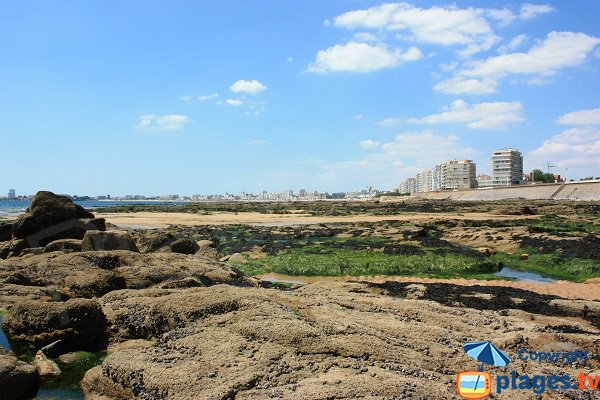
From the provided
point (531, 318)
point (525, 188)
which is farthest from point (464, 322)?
point (525, 188)

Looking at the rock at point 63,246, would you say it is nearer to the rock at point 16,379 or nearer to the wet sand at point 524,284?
Answer: the wet sand at point 524,284

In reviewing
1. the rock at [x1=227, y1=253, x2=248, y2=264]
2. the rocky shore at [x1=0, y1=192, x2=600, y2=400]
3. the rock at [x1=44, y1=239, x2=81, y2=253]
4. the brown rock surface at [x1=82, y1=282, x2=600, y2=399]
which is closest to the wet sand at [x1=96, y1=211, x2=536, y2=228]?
the rock at [x1=227, y1=253, x2=248, y2=264]

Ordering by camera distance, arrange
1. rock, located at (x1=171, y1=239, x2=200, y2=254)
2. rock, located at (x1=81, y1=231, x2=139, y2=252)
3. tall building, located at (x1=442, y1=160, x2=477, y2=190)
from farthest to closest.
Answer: tall building, located at (x1=442, y1=160, x2=477, y2=190)
rock, located at (x1=171, y1=239, x2=200, y2=254)
rock, located at (x1=81, y1=231, x2=139, y2=252)

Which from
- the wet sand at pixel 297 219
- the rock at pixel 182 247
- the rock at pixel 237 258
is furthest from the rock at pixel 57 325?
the wet sand at pixel 297 219

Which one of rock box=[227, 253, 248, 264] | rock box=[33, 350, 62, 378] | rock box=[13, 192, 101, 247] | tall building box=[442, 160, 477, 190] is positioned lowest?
rock box=[227, 253, 248, 264]

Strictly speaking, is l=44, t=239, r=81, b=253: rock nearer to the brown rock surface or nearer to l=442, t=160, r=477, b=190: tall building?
the brown rock surface

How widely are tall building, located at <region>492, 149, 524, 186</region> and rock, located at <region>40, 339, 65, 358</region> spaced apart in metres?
181

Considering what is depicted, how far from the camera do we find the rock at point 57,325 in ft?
30.9

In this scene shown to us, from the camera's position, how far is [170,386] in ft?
22.9

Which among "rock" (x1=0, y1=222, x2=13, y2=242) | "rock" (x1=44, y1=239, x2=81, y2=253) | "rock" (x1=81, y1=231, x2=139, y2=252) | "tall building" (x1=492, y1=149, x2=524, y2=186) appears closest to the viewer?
"rock" (x1=44, y1=239, x2=81, y2=253)

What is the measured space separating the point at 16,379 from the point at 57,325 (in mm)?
2163

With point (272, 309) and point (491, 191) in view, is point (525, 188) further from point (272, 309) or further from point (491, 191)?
point (272, 309)

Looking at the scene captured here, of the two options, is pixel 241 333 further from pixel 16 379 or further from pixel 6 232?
pixel 6 232

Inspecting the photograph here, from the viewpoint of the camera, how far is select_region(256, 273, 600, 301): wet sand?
16.5 metres
